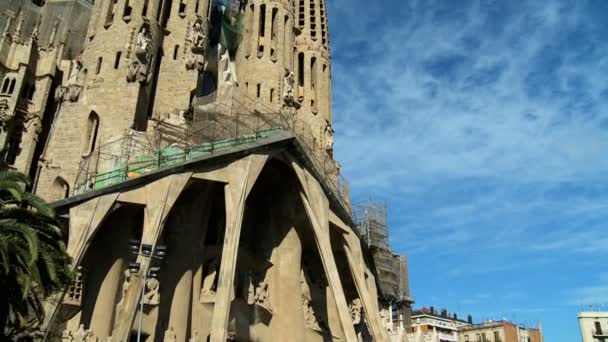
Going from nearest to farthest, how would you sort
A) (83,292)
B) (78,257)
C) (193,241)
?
(78,257) < (83,292) < (193,241)

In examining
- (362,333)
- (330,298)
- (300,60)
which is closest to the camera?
(330,298)

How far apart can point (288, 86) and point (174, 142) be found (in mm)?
9428

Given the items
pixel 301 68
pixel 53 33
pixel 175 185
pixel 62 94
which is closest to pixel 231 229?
pixel 175 185

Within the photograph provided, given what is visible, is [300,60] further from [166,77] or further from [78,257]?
[78,257]

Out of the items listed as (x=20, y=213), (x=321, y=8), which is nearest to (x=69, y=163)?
(x=20, y=213)

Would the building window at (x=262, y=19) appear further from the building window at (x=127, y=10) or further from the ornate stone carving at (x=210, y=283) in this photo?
the ornate stone carving at (x=210, y=283)

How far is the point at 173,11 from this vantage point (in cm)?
2483

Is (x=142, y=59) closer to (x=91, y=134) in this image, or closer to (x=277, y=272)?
(x=91, y=134)

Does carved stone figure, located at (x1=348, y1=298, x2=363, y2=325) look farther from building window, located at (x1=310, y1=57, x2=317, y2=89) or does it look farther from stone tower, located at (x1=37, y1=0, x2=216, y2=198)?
stone tower, located at (x1=37, y1=0, x2=216, y2=198)

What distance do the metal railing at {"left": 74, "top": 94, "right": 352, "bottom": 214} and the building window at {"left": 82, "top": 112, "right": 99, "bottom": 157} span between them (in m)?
0.39

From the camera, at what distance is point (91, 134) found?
20.3 m

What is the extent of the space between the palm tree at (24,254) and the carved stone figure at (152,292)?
169 inches

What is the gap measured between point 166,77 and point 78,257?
1017 centimetres

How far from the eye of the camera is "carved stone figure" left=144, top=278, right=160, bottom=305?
1775cm
